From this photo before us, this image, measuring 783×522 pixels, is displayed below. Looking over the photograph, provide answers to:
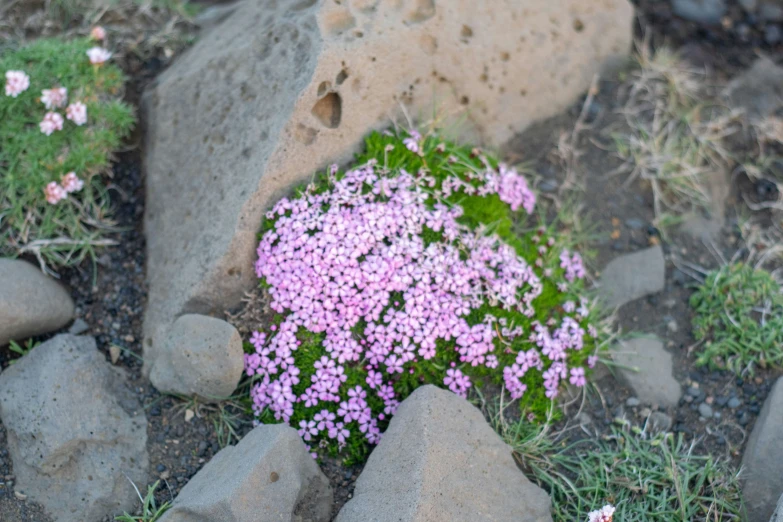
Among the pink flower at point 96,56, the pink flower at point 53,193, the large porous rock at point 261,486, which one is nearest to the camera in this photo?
the large porous rock at point 261,486

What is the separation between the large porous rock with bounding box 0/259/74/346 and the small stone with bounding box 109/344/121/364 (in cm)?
31

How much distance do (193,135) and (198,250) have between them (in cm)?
72

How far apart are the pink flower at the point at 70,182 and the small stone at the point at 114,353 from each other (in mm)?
894

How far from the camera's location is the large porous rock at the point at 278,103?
3867 mm

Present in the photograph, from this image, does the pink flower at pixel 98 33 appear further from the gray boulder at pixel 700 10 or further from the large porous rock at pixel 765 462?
the gray boulder at pixel 700 10

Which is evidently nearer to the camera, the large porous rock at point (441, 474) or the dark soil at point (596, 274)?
the large porous rock at point (441, 474)

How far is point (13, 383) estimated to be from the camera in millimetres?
3557

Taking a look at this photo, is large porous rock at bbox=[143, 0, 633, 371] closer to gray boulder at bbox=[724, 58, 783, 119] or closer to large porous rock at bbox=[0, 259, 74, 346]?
large porous rock at bbox=[0, 259, 74, 346]

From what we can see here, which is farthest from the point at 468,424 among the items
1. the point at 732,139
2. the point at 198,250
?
the point at 732,139

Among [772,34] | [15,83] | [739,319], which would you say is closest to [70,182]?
[15,83]

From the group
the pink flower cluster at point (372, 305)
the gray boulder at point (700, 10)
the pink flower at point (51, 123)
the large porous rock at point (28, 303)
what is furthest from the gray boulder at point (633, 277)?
the pink flower at point (51, 123)

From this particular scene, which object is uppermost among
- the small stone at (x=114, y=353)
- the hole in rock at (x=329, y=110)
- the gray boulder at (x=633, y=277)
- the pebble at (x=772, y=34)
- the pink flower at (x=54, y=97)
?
the pink flower at (x=54, y=97)

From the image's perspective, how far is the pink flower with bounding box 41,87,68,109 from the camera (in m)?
4.24

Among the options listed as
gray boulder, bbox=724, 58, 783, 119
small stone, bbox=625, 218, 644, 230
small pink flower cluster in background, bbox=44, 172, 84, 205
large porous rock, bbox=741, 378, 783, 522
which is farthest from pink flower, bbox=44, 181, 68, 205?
gray boulder, bbox=724, 58, 783, 119
